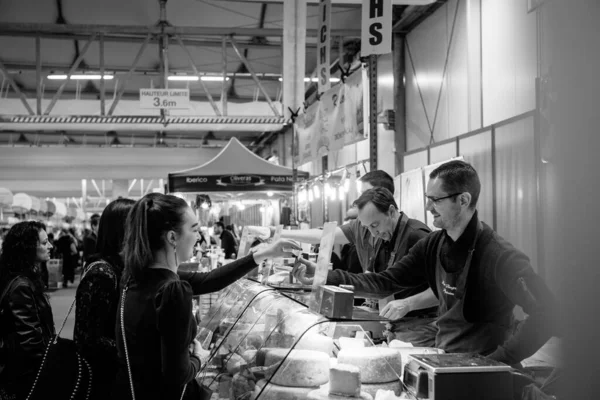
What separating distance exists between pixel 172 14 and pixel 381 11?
741cm

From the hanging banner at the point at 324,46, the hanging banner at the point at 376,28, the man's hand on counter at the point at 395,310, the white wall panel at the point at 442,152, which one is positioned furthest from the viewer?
the white wall panel at the point at 442,152

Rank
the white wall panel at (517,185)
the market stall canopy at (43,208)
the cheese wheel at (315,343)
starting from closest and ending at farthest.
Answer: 1. the cheese wheel at (315,343)
2. the white wall panel at (517,185)
3. the market stall canopy at (43,208)

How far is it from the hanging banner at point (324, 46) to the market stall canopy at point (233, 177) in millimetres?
4574

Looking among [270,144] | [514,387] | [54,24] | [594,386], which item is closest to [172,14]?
[54,24]

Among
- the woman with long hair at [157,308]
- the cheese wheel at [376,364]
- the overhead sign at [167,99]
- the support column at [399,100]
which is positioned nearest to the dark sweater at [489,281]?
the cheese wheel at [376,364]

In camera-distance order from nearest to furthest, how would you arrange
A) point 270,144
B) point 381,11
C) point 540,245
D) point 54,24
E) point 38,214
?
point 381,11 → point 540,245 → point 54,24 → point 38,214 → point 270,144

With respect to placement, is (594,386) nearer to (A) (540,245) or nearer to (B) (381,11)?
(B) (381,11)

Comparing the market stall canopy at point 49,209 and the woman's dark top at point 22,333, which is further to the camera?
the market stall canopy at point 49,209

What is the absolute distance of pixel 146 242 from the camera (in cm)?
236

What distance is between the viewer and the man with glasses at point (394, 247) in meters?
3.19

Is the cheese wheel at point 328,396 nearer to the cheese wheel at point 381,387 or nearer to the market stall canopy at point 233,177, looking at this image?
the cheese wheel at point 381,387

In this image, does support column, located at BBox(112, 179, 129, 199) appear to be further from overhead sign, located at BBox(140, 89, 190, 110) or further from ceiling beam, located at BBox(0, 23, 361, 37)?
overhead sign, located at BBox(140, 89, 190, 110)

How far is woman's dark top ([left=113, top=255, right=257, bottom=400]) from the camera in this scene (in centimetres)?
210

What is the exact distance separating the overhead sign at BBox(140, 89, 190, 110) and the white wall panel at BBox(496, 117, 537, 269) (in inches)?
267
